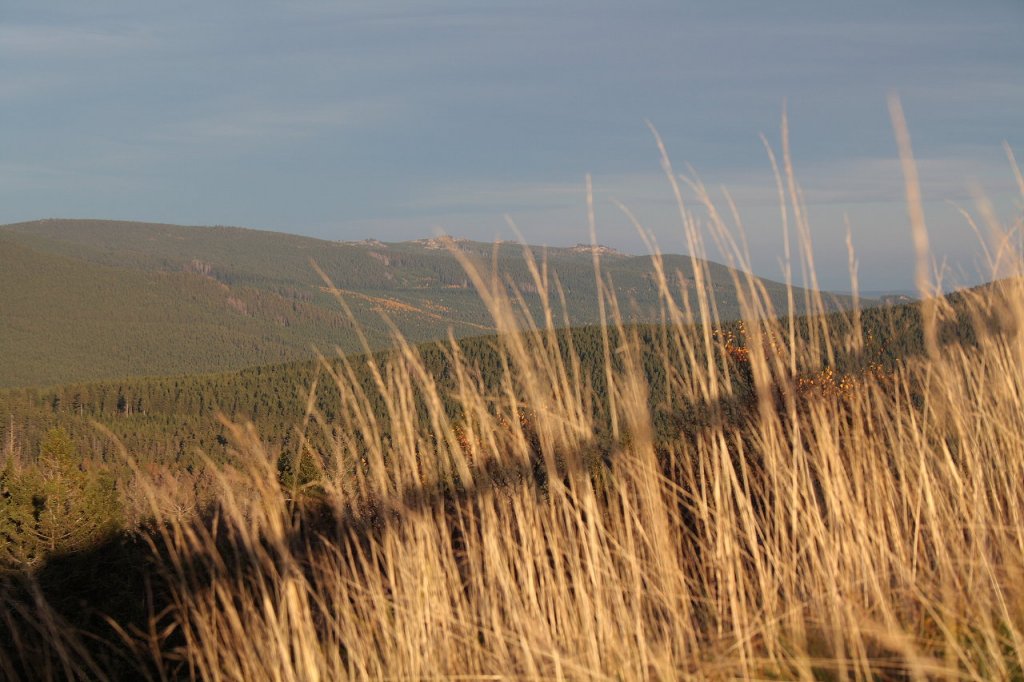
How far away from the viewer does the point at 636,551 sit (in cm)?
250

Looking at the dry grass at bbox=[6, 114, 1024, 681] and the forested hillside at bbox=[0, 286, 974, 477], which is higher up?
the dry grass at bbox=[6, 114, 1024, 681]

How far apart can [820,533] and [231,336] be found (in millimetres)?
203701

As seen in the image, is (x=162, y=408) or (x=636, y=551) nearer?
(x=636, y=551)

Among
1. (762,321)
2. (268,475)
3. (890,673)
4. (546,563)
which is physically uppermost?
(762,321)

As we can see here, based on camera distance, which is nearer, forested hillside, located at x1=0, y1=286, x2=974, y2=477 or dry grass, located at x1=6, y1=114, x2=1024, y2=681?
dry grass, located at x1=6, y1=114, x2=1024, y2=681

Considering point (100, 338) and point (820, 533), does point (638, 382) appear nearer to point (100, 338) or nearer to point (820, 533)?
point (820, 533)

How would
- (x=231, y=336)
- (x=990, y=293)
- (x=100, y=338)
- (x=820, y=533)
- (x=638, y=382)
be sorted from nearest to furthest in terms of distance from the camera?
(x=820, y=533) → (x=638, y=382) → (x=990, y=293) → (x=100, y=338) → (x=231, y=336)

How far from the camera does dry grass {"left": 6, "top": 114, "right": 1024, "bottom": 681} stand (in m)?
2.06

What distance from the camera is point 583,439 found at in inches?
101

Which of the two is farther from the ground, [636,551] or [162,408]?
[636,551]

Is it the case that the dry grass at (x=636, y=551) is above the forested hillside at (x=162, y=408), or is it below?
above

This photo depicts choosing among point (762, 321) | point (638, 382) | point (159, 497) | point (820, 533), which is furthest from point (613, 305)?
point (159, 497)

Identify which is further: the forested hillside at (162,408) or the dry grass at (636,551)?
the forested hillside at (162,408)

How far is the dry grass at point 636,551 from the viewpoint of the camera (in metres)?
2.06
